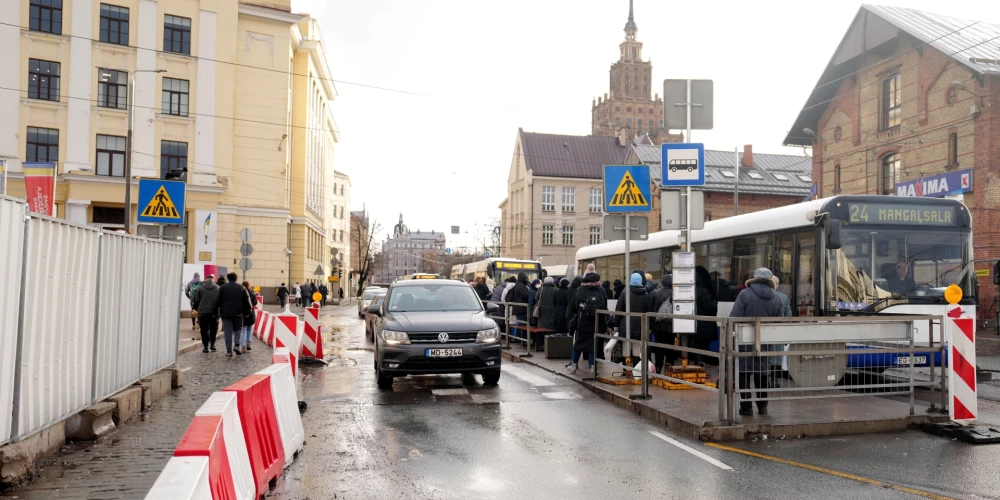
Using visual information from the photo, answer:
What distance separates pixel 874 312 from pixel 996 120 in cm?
2000

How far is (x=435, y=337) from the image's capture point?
38.5 ft

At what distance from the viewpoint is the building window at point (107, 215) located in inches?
1591

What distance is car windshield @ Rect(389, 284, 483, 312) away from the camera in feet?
42.7

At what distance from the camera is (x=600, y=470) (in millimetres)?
6824

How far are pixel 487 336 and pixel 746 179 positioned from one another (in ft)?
151

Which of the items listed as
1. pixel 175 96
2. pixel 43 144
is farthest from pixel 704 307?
pixel 43 144

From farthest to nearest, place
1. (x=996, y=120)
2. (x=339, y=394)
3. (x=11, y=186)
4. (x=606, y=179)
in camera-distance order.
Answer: (x=11, y=186) < (x=996, y=120) < (x=606, y=179) < (x=339, y=394)

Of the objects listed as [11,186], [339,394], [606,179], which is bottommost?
[339,394]

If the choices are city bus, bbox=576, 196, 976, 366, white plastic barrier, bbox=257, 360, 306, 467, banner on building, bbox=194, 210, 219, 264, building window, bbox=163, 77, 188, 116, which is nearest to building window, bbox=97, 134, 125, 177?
building window, bbox=163, 77, 188, 116

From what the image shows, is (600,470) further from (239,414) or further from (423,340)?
(423,340)

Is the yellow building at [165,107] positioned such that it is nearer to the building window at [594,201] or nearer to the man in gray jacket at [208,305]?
the man in gray jacket at [208,305]

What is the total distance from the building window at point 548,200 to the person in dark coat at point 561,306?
193 feet

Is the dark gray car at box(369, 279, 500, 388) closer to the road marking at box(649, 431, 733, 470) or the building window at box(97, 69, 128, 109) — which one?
the road marking at box(649, 431, 733, 470)

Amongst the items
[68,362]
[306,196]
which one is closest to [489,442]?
[68,362]
